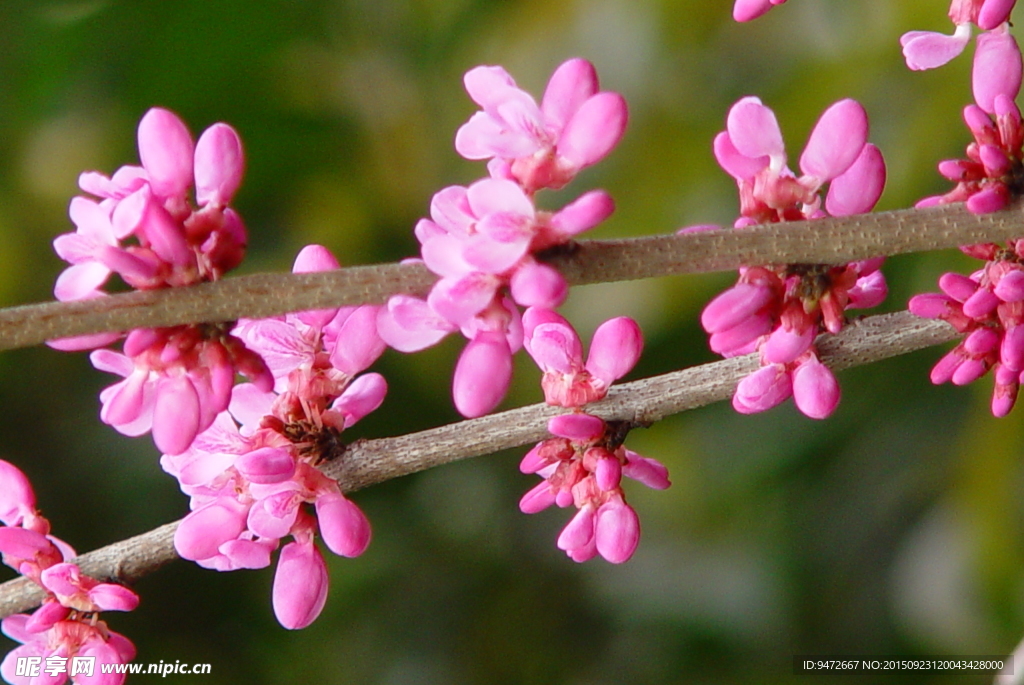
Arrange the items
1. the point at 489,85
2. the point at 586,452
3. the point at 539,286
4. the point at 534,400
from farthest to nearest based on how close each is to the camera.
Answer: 1. the point at 534,400
2. the point at 586,452
3. the point at 489,85
4. the point at 539,286

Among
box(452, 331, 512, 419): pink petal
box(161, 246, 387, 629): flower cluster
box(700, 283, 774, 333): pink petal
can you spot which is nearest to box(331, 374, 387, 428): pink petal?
box(161, 246, 387, 629): flower cluster

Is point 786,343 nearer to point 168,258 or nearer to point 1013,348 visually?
point 1013,348

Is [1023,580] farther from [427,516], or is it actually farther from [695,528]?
[427,516]

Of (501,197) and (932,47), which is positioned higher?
(932,47)

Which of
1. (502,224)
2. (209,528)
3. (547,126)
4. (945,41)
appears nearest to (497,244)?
(502,224)

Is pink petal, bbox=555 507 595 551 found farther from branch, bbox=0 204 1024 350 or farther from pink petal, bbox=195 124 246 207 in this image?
pink petal, bbox=195 124 246 207
